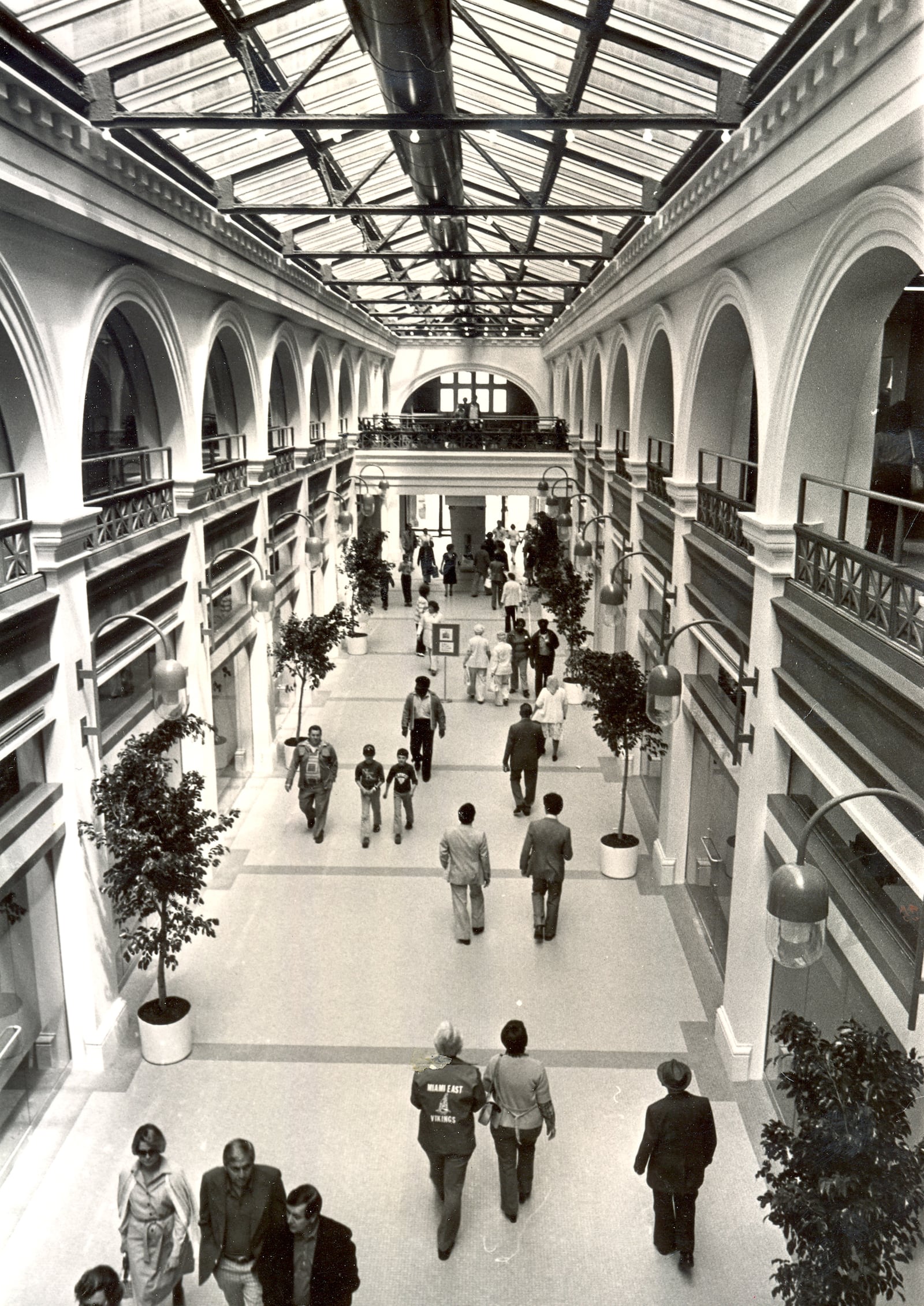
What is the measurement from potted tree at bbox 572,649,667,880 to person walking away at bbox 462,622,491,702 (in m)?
5.91

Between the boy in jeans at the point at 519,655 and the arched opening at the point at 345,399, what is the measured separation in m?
10.3

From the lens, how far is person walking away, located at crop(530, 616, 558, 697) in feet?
57.1

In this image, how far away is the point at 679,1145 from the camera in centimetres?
633

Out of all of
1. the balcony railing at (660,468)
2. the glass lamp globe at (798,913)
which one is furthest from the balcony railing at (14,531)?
the balcony railing at (660,468)

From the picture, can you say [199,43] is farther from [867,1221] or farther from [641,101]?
[867,1221]

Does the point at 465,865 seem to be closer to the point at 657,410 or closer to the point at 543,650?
the point at 657,410

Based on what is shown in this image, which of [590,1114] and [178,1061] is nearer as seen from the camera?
[590,1114]

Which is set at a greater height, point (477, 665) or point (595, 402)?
point (595, 402)

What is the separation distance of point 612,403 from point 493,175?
18.9ft

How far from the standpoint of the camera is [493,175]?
13.8m

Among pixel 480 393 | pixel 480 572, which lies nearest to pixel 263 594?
pixel 480 572

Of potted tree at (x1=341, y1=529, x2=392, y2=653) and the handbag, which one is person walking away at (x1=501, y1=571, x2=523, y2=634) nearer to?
potted tree at (x1=341, y1=529, x2=392, y2=653)

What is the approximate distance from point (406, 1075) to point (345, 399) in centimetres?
2317

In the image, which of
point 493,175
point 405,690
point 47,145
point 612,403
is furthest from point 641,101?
point 405,690
